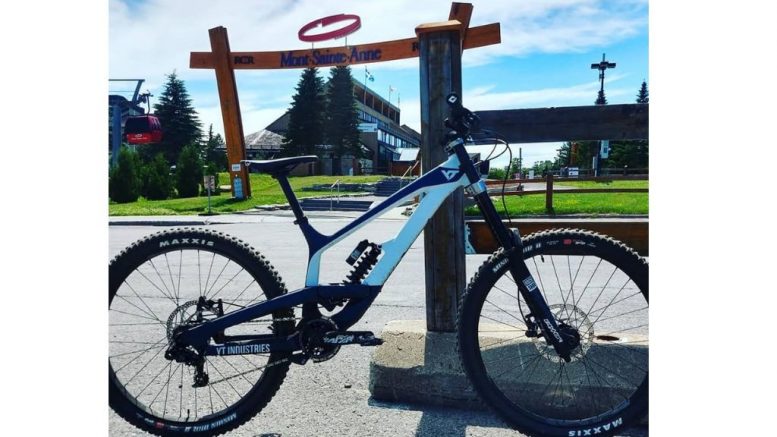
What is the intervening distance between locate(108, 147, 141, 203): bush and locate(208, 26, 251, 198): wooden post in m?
3.16

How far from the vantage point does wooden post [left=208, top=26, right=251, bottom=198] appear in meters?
17.5

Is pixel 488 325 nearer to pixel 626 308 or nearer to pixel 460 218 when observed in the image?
pixel 460 218

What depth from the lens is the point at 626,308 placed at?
14.5 ft

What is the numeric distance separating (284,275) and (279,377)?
3694mm

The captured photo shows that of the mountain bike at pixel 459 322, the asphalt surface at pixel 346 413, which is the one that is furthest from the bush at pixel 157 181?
the mountain bike at pixel 459 322

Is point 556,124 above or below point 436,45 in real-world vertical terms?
below

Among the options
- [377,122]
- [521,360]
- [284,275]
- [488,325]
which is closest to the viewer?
[521,360]

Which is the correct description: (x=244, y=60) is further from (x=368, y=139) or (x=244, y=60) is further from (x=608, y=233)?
(x=368, y=139)

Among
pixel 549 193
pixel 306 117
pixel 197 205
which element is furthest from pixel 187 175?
pixel 549 193

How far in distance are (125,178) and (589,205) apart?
14.6 meters

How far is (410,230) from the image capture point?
2.40m
